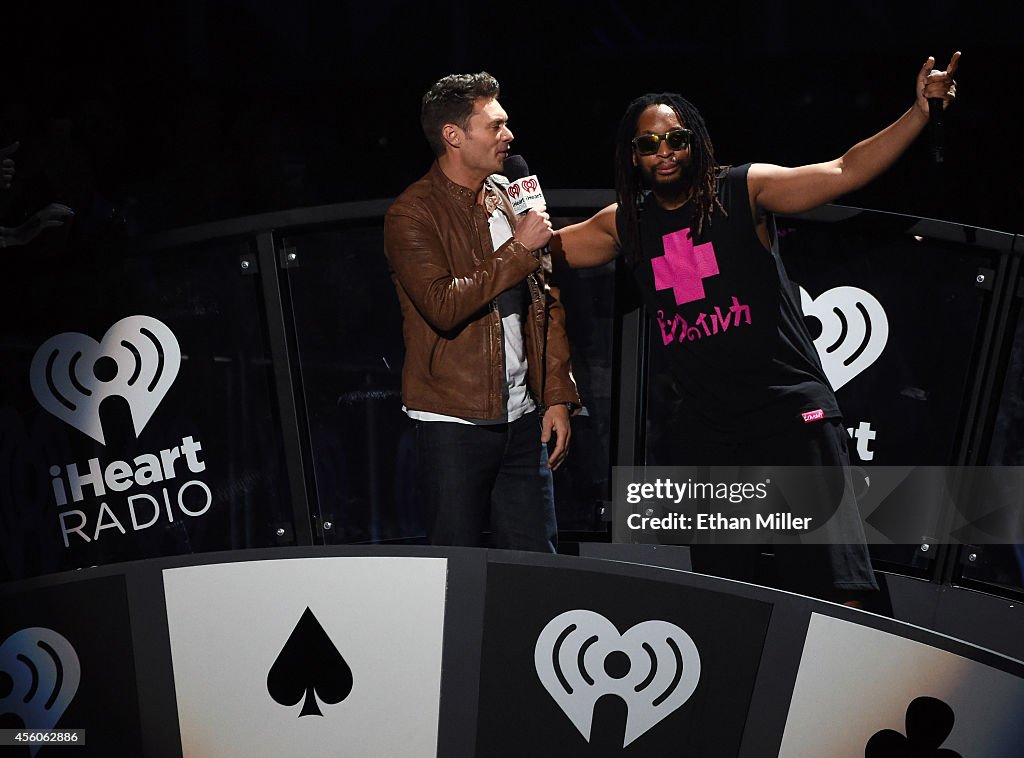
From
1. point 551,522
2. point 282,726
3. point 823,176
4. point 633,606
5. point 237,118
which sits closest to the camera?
point 633,606

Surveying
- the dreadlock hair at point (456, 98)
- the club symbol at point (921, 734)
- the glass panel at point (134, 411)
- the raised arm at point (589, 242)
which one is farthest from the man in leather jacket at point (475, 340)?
the club symbol at point (921, 734)

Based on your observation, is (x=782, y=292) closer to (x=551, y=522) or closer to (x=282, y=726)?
(x=551, y=522)

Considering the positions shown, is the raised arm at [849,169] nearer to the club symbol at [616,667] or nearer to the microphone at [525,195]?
the microphone at [525,195]

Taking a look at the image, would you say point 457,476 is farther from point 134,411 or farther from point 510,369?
point 134,411

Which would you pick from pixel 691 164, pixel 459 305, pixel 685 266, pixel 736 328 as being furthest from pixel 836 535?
pixel 459 305

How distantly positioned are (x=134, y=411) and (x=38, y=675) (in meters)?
1.57

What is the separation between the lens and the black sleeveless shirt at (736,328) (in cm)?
315

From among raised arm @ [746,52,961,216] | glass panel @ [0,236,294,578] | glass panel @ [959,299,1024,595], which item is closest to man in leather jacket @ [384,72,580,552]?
raised arm @ [746,52,961,216]

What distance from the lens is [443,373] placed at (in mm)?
3176

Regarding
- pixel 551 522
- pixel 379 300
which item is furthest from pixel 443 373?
pixel 379 300

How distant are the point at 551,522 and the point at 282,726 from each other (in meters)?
1.12

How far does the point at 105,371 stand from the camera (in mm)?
3842

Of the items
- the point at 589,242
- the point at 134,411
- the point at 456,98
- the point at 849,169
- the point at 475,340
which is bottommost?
the point at 134,411

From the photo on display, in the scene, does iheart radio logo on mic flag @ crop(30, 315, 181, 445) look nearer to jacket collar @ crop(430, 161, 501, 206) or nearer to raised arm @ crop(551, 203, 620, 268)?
jacket collar @ crop(430, 161, 501, 206)
